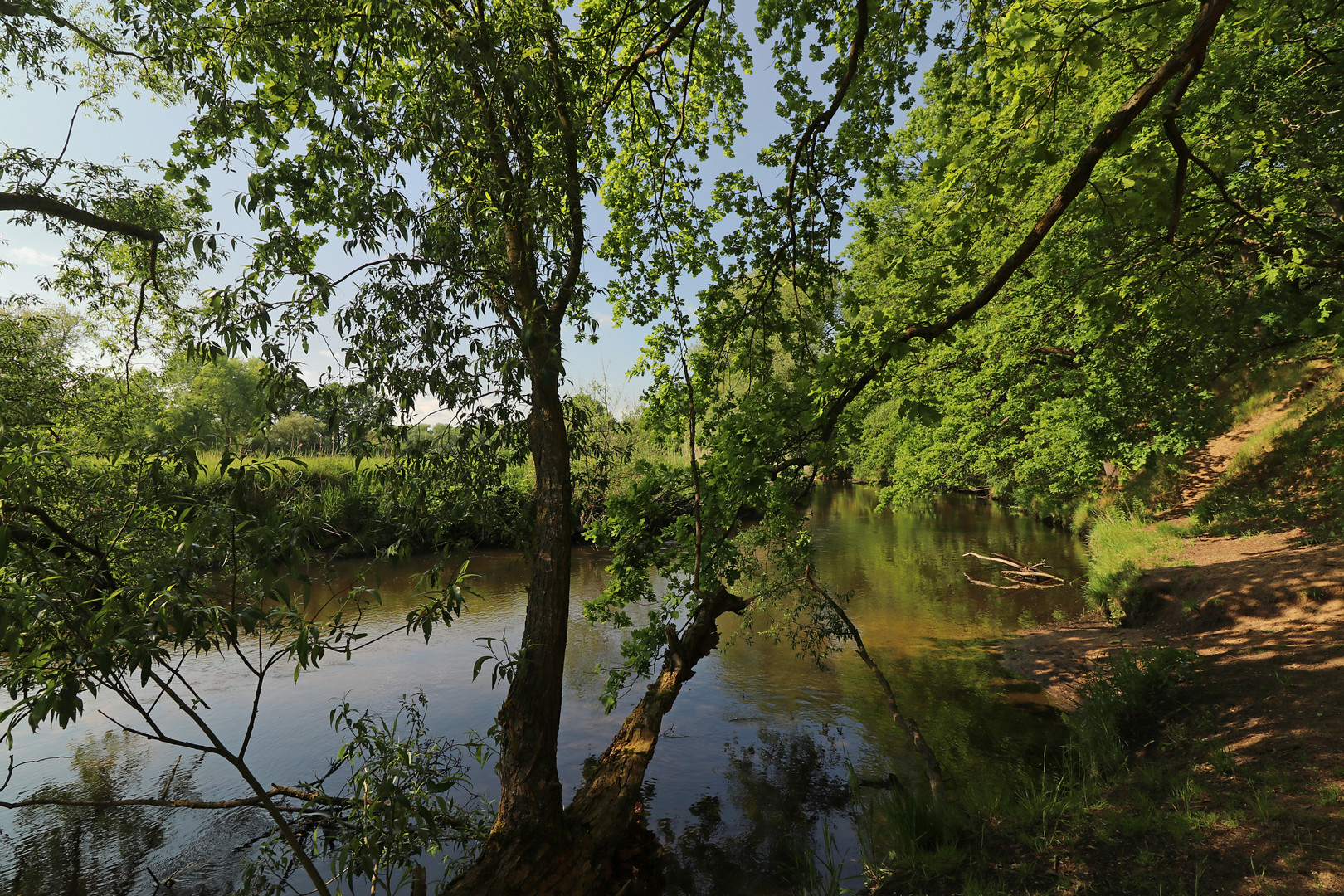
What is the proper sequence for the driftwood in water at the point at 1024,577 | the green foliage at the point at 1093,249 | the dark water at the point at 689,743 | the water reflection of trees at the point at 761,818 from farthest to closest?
the driftwood in water at the point at 1024,577 → the dark water at the point at 689,743 → the water reflection of trees at the point at 761,818 → the green foliage at the point at 1093,249

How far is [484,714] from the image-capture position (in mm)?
8094

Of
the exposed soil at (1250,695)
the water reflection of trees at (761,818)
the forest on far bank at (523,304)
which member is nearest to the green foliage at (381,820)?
the forest on far bank at (523,304)

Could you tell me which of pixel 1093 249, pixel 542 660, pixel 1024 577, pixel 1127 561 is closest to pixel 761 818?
pixel 542 660

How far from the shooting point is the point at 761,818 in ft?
19.0

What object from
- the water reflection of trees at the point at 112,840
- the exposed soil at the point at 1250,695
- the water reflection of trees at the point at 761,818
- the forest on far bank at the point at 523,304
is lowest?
the water reflection of trees at the point at 112,840

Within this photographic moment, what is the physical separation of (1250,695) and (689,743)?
5696 millimetres

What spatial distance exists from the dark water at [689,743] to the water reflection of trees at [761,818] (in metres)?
0.02

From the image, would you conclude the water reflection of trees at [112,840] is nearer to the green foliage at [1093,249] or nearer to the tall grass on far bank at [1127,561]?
the green foliage at [1093,249]

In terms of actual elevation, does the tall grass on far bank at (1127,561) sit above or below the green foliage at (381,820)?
above

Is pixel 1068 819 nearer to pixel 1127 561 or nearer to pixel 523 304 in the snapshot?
pixel 523 304

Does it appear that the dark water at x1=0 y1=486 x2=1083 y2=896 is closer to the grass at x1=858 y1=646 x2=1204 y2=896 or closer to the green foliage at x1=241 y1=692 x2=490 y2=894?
the grass at x1=858 y1=646 x2=1204 y2=896

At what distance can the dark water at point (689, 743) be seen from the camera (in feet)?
17.4

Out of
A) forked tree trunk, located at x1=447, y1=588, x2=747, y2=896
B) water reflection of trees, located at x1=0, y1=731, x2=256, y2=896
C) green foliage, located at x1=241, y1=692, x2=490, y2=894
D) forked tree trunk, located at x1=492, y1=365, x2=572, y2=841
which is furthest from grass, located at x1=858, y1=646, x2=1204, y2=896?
water reflection of trees, located at x1=0, y1=731, x2=256, y2=896

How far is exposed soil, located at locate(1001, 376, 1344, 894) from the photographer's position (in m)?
3.28
